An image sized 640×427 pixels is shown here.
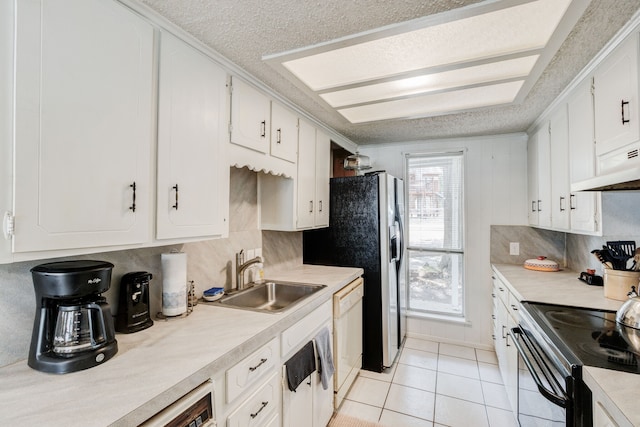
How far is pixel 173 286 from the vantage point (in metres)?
1.46

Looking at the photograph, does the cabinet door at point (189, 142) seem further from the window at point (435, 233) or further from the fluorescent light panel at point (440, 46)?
the window at point (435, 233)

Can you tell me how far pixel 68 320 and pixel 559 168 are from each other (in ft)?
9.74

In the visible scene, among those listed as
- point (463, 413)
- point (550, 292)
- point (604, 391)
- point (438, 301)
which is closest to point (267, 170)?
point (604, 391)

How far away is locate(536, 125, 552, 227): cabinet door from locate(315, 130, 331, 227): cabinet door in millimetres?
1851

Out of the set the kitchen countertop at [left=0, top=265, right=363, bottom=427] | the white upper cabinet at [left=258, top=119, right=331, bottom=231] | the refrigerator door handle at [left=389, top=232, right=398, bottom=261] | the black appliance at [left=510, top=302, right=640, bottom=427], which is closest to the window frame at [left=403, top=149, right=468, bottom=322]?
the refrigerator door handle at [left=389, top=232, right=398, bottom=261]

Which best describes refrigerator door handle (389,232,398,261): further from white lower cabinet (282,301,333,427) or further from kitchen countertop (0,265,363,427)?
kitchen countertop (0,265,363,427)

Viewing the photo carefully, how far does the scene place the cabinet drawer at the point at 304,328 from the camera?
1.55m

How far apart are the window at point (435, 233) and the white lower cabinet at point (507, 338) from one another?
0.61 m

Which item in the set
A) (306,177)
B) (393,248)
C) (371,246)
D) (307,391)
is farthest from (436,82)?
(307,391)

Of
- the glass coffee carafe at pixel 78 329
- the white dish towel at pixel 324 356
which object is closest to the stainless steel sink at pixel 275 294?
the white dish towel at pixel 324 356

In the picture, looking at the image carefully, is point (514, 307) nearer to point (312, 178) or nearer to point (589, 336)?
point (589, 336)

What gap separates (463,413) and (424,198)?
6.85ft

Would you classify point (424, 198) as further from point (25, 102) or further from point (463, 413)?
point (25, 102)

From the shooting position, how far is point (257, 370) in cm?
130
